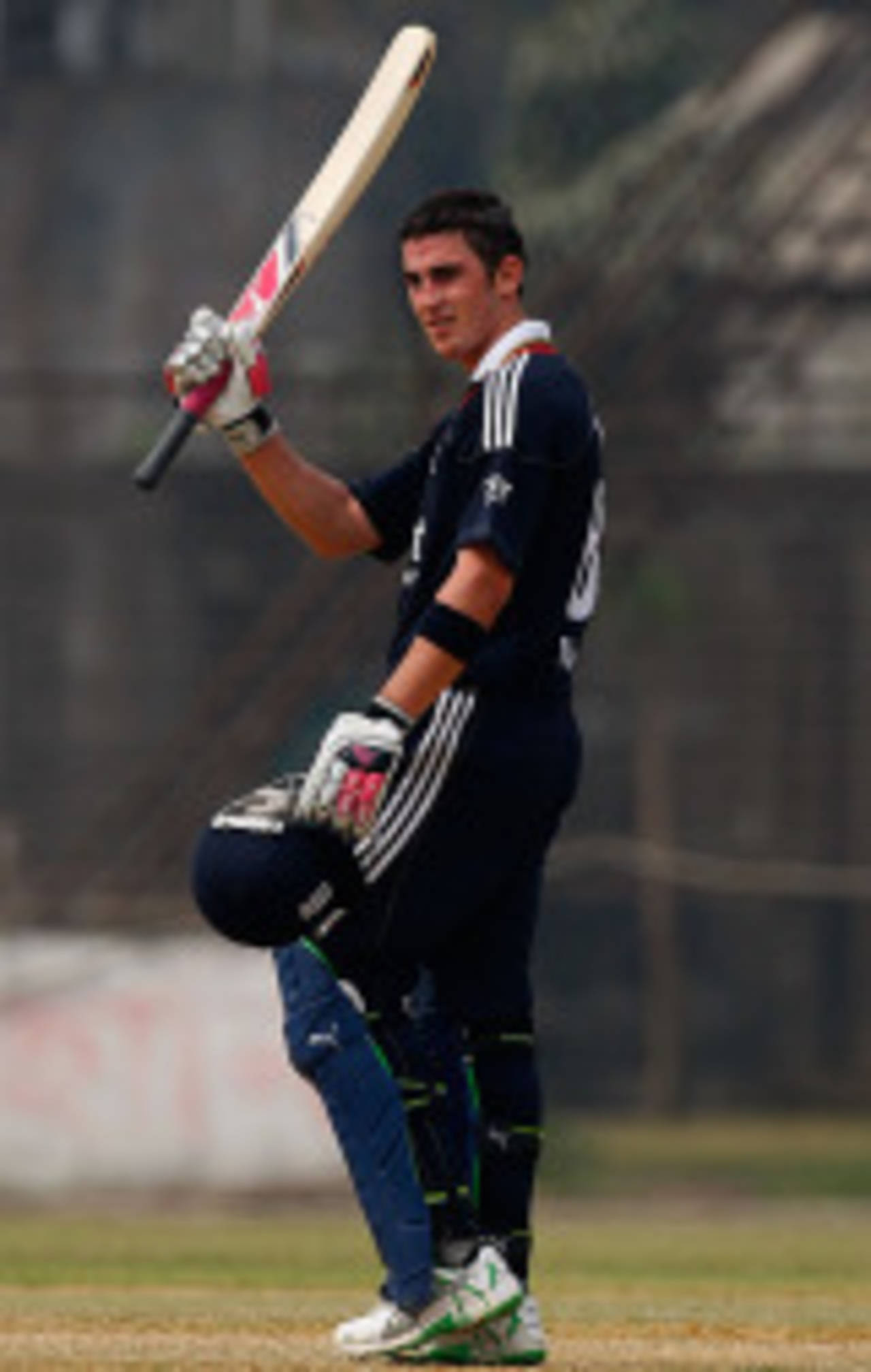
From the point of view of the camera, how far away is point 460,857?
8594mm

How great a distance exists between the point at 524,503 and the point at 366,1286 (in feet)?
17.2

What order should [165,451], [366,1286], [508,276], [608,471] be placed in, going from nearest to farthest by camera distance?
[165,451], [508,276], [366,1286], [608,471]

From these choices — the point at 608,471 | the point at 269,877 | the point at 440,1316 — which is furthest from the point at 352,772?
the point at 608,471

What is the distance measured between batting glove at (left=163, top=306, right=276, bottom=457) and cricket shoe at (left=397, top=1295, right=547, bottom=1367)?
69.4 inches

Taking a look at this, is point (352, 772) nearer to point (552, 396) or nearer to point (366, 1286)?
point (552, 396)

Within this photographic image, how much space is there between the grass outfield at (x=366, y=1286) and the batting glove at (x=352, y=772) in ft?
3.22

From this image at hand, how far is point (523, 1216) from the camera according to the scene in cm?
877

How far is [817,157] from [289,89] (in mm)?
7098

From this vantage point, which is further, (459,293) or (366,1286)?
(366,1286)

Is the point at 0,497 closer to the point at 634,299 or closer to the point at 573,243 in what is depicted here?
the point at 573,243

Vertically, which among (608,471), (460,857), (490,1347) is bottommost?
(490,1347)

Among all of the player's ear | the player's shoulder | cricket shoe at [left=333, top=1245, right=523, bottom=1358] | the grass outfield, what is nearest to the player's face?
the player's ear

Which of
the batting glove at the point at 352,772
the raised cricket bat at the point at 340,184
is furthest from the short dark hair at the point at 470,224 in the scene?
the batting glove at the point at 352,772

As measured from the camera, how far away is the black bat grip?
856 cm
